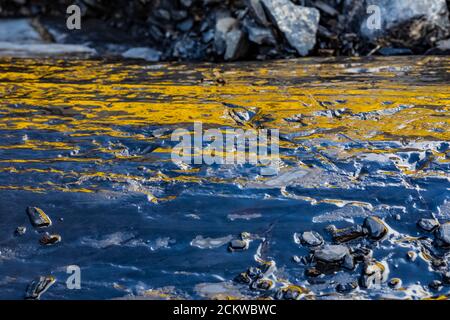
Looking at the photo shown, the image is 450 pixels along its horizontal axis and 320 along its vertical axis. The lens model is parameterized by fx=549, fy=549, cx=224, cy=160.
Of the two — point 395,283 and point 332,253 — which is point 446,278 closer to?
point 395,283

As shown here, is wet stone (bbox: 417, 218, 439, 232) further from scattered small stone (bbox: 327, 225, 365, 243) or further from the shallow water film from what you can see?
scattered small stone (bbox: 327, 225, 365, 243)

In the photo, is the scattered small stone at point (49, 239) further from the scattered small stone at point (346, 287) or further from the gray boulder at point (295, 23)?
the gray boulder at point (295, 23)

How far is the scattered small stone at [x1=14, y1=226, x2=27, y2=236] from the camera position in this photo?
7.71 ft

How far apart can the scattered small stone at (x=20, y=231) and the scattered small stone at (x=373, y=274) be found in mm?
1419

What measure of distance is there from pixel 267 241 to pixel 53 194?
3.42 feet

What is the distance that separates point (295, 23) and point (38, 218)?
3.60m

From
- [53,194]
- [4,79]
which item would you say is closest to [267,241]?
[53,194]

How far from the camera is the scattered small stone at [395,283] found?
2.05 meters

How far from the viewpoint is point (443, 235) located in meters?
2.24

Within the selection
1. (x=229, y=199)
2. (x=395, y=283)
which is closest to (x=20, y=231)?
(x=229, y=199)

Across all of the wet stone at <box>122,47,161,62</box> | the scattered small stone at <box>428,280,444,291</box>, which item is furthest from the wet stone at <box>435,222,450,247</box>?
the wet stone at <box>122,47,161,62</box>

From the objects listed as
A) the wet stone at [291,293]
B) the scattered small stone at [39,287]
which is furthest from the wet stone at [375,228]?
the scattered small stone at [39,287]

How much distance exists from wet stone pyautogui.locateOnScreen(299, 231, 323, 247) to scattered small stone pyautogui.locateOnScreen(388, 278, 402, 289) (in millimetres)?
320

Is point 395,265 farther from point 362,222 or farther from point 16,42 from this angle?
point 16,42
